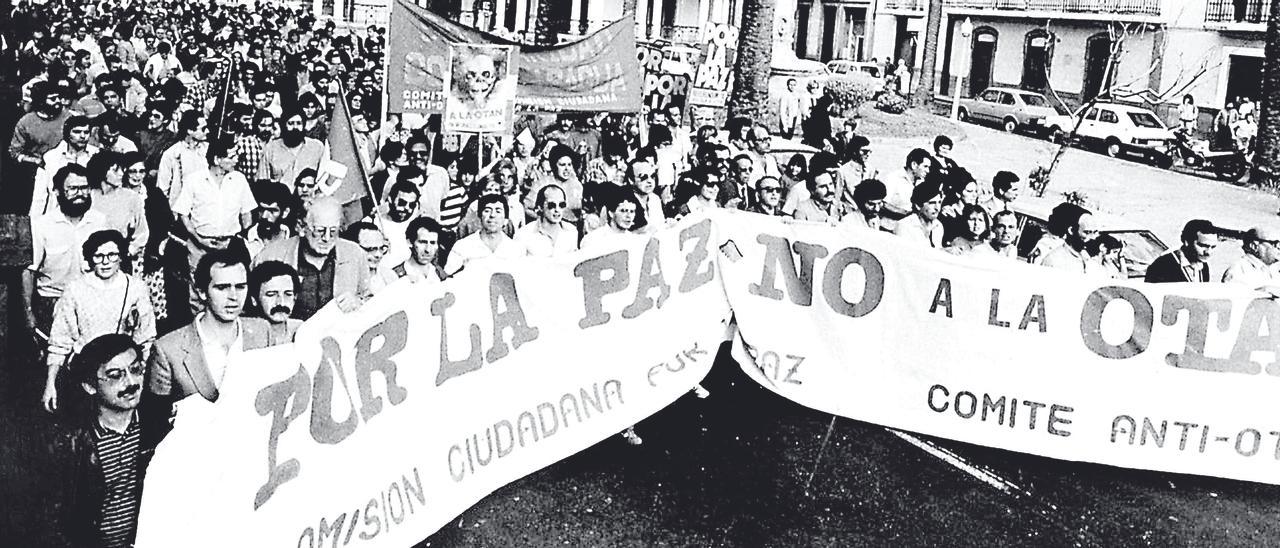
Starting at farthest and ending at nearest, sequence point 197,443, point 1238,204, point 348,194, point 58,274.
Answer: point 1238,204 → point 348,194 → point 58,274 → point 197,443

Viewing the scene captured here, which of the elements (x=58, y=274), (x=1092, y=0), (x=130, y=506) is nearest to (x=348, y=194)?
(x=58, y=274)

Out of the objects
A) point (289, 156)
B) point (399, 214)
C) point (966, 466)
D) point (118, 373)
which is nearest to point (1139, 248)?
point (966, 466)

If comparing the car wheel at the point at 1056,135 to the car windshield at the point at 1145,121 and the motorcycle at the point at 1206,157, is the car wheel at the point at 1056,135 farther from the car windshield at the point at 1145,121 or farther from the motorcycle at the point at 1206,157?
the motorcycle at the point at 1206,157

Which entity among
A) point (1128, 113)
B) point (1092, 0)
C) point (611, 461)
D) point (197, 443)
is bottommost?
point (611, 461)

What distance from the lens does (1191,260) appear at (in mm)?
8719

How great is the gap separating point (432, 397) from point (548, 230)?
281 centimetres

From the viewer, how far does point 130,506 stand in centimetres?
455

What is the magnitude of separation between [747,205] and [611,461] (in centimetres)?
371

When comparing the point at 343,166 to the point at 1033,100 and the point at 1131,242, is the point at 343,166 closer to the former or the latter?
the point at 1131,242

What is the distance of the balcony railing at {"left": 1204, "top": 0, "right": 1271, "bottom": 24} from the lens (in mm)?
38188

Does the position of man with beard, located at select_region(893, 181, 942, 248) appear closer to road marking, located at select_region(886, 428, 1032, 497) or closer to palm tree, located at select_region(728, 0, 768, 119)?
road marking, located at select_region(886, 428, 1032, 497)

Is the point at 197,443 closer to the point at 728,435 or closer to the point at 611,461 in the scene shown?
the point at 611,461

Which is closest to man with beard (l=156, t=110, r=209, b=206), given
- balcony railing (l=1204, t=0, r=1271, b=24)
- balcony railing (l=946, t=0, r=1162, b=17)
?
balcony railing (l=1204, t=0, r=1271, b=24)

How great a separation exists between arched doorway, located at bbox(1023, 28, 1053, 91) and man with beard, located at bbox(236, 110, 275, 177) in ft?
125
